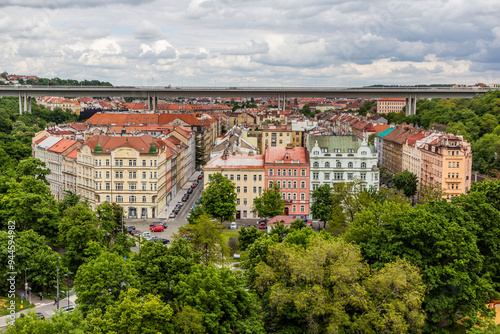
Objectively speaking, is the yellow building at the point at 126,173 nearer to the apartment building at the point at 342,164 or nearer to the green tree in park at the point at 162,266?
the apartment building at the point at 342,164

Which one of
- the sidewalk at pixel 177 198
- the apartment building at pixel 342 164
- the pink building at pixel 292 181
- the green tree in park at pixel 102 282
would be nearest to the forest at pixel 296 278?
the green tree in park at pixel 102 282

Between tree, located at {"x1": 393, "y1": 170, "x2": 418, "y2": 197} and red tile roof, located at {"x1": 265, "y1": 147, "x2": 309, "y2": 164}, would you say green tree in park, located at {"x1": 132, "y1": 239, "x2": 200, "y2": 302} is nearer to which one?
red tile roof, located at {"x1": 265, "y1": 147, "x2": 309, "y2": 164}

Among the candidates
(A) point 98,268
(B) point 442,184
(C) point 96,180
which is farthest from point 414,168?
(A) point 98,268

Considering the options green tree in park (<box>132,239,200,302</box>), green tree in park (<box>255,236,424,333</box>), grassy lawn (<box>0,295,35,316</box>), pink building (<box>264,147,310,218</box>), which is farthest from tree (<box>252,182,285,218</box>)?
grassy lawn (<box>0,295,35,316</box>)

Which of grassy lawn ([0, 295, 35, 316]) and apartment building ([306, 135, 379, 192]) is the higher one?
apartment building ([306, 135, 379, 192])

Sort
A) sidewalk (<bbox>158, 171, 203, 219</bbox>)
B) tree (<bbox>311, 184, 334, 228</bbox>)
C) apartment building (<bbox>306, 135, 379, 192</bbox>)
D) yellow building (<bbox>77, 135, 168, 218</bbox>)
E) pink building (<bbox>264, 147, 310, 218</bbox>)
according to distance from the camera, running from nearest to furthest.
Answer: tree (<bbox>311, 184, 334, 228</bbox>), yellow building (<bbox>77, 135, 168, 218</bbox>), pink building (<bbox>264, 147, 310, 218</bbox>), apartment building (<bbox>306, 135, 379, 192</bbox>), sidewalk (<bbox>158, 171, 203, 219</bbox>)

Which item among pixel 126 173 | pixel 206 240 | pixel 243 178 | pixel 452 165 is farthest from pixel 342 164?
pixel 206 240
